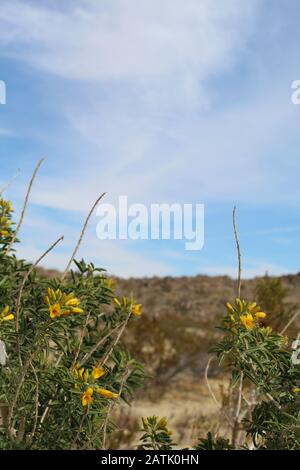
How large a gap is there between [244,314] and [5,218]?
2.06 m

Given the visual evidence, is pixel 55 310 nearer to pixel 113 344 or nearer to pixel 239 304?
pixel 113 344

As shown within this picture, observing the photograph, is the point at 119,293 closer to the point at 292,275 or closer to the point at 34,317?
the point at 292,275

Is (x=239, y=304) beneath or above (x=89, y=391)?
above

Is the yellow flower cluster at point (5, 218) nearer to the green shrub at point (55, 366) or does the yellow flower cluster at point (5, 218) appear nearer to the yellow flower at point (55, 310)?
the green shrub at point (55, 366)

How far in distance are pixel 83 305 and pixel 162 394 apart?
8920 mm

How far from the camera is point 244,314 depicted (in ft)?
9.20

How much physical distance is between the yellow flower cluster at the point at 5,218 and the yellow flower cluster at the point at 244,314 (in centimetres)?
189

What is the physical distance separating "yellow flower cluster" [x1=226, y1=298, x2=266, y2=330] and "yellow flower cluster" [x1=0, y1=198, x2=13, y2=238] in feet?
6.20

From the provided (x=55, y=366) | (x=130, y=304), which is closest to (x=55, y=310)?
(x=55, y=366)

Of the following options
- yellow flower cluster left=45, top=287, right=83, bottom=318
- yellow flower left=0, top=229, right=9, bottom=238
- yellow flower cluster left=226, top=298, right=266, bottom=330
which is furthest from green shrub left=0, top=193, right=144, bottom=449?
yellow flower cluster left=226, top=298, right=266, bottom=330

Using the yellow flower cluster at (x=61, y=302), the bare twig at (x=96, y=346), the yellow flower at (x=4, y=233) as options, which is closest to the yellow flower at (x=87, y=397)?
the bare twig at (x=96, y=346)

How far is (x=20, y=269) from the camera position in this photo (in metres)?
3.80

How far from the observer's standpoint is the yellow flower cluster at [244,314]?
2760mm
